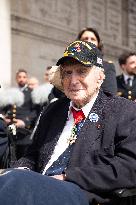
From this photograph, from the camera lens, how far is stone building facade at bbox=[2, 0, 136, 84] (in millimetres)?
11180

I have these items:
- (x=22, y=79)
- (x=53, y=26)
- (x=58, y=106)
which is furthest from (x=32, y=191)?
(x=53, y=26)

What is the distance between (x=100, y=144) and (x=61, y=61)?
0.50 meters

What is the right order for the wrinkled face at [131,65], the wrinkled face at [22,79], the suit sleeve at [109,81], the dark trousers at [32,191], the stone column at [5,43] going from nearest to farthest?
the dark trousers at [32,191] < the suit sleeve at [109,81] < the wrinkled face at [131,65] < the wrinkled face at [22,79] < the stone column at [5,43]

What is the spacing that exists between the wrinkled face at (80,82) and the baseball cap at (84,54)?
0.04 metres

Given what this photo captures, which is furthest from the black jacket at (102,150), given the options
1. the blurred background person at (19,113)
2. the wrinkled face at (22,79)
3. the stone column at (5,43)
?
the stone column at (5,43)

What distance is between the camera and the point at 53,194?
72.5 inches

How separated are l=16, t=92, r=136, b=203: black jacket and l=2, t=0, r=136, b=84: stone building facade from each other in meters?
7.91

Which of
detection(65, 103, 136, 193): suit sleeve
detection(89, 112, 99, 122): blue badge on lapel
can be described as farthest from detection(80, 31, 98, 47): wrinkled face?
detection(65, 103, 136, 193): suit sleeve

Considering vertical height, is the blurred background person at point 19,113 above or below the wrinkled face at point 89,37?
below

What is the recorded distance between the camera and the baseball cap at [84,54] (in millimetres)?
2562

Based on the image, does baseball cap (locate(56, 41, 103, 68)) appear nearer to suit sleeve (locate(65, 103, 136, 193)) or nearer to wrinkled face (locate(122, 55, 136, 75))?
suit sleeve (locate(65, 103, 136, 193))

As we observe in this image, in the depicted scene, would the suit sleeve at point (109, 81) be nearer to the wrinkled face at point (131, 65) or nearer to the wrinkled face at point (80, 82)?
the wrinkled face at point (80, 82)

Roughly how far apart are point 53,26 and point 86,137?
32.0 feet

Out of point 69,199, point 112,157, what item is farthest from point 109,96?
point 69,199
